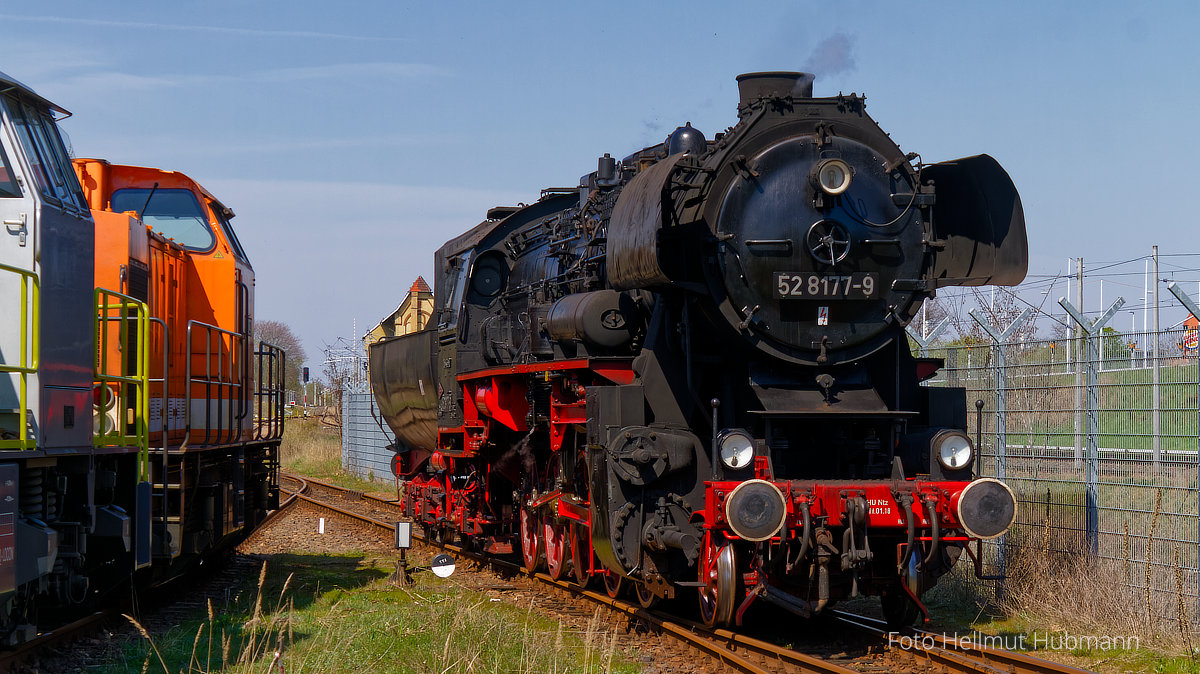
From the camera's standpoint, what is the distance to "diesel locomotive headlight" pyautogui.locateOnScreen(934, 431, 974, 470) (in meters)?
8.70

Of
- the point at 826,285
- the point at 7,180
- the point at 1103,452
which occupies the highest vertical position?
the point at 7,180

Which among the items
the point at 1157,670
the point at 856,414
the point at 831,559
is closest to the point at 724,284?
the point at 856,414

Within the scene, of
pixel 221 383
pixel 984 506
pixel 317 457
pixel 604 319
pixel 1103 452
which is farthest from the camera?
pixel 317 457

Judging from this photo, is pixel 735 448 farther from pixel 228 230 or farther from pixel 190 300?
pixel 228 230

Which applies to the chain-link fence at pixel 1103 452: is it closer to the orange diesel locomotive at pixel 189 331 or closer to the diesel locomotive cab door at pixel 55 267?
the diesel locomotive cab door at pixel 55 267

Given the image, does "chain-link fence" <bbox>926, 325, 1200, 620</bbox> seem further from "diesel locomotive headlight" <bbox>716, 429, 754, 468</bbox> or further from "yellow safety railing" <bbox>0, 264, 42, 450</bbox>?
"yellow safety railing" <bbox>0, 264, 42, 450</bbox>

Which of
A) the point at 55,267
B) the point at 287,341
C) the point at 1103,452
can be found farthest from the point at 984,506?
the point at 287,341

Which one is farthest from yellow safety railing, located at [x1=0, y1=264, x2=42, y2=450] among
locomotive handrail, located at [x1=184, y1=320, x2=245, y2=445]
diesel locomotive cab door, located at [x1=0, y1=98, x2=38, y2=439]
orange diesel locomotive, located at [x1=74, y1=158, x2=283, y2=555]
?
locomotive handrail, located at [x1=184, y1=320, x2=245, y2=445]

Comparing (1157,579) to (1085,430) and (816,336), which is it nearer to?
(1085,430)

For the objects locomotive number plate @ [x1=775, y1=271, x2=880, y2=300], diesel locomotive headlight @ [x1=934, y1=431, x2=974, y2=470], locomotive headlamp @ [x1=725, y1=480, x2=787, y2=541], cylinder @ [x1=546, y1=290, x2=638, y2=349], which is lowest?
locomotive headlamp @ [x1=725, y1=480, x2=787, y2=541]

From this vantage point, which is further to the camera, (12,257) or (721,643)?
(721,643)

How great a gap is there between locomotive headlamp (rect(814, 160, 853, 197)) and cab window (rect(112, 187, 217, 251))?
23.0 feet

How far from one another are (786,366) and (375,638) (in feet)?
12.6

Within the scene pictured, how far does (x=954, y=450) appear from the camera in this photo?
8719mm
